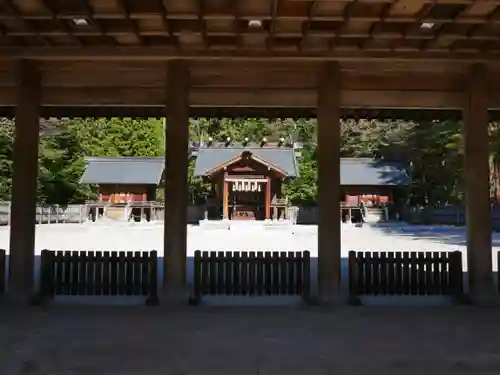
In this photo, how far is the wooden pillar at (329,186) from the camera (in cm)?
769

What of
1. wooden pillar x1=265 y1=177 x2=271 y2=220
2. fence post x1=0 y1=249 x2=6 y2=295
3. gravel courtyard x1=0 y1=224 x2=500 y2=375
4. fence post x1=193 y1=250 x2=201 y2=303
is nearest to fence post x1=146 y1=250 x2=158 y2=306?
gravel courtyard x1=0 y1=224 x2=500 y2=375

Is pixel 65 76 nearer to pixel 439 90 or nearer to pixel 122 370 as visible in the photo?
pixel 122 370

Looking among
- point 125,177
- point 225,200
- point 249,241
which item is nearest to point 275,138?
point 225,200

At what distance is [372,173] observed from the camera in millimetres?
44469

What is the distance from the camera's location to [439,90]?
28.1ft

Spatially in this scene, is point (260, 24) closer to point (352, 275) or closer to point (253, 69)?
point (253, 69)

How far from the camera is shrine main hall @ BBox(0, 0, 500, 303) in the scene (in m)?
5.96

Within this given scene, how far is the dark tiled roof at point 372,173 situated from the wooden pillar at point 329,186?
35.2 meters

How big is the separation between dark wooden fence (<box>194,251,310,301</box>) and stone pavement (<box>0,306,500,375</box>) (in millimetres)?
950

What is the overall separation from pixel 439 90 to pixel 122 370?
261 inches

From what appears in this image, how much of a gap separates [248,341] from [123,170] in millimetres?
41521

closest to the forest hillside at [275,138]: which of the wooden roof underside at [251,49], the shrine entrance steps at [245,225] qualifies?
the shrine entrance steps at [245,225]

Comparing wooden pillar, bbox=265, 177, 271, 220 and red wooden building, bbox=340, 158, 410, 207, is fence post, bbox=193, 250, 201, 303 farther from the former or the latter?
red wooden building, bbox=340, 158, 410, 207

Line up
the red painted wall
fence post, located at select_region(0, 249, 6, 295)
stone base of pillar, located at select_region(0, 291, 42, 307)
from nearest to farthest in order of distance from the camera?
stone base of pillar, located at select_region(0, 291, 42, 307), fence post, located at select_region(0, 249, 6, 295), the red painted wall
